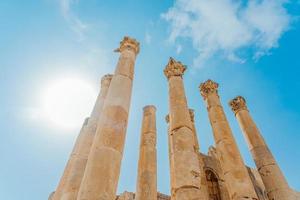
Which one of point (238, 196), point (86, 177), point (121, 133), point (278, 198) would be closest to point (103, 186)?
point (86, 177)

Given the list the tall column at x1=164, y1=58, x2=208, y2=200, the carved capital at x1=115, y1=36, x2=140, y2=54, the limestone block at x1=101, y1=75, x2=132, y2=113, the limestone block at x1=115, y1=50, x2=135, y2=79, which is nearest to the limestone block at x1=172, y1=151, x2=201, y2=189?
the tall column at x1=164, y1=58, x2=208, y2=200

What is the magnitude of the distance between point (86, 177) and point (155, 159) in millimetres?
8235

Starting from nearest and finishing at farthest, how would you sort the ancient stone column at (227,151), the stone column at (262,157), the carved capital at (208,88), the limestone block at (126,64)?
the limestone block at (126,64)
the ancient stone column at (227,151)
the stone column at (262,157)
the carved capital at (208,88)

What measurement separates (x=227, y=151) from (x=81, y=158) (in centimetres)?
729

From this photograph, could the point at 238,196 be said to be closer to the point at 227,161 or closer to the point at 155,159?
the point at 227,161

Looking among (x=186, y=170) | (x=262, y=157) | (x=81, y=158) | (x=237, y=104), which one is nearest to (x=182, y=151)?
(x=186, y=170)

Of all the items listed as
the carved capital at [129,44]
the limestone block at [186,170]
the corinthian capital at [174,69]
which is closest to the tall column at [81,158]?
the carved capital at [129,44]

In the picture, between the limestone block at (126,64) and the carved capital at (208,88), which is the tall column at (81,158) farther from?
the carved capital at (208,88)

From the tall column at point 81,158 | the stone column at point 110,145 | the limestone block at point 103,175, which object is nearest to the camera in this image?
the limestone block at point 103,175

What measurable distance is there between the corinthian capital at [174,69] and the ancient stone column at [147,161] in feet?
12.3

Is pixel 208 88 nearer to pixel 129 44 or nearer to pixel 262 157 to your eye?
pixel 262 157

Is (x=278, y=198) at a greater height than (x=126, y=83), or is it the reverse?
(x=126, y=83)

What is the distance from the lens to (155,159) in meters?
14.2

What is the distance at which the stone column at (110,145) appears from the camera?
6129 millimetres
